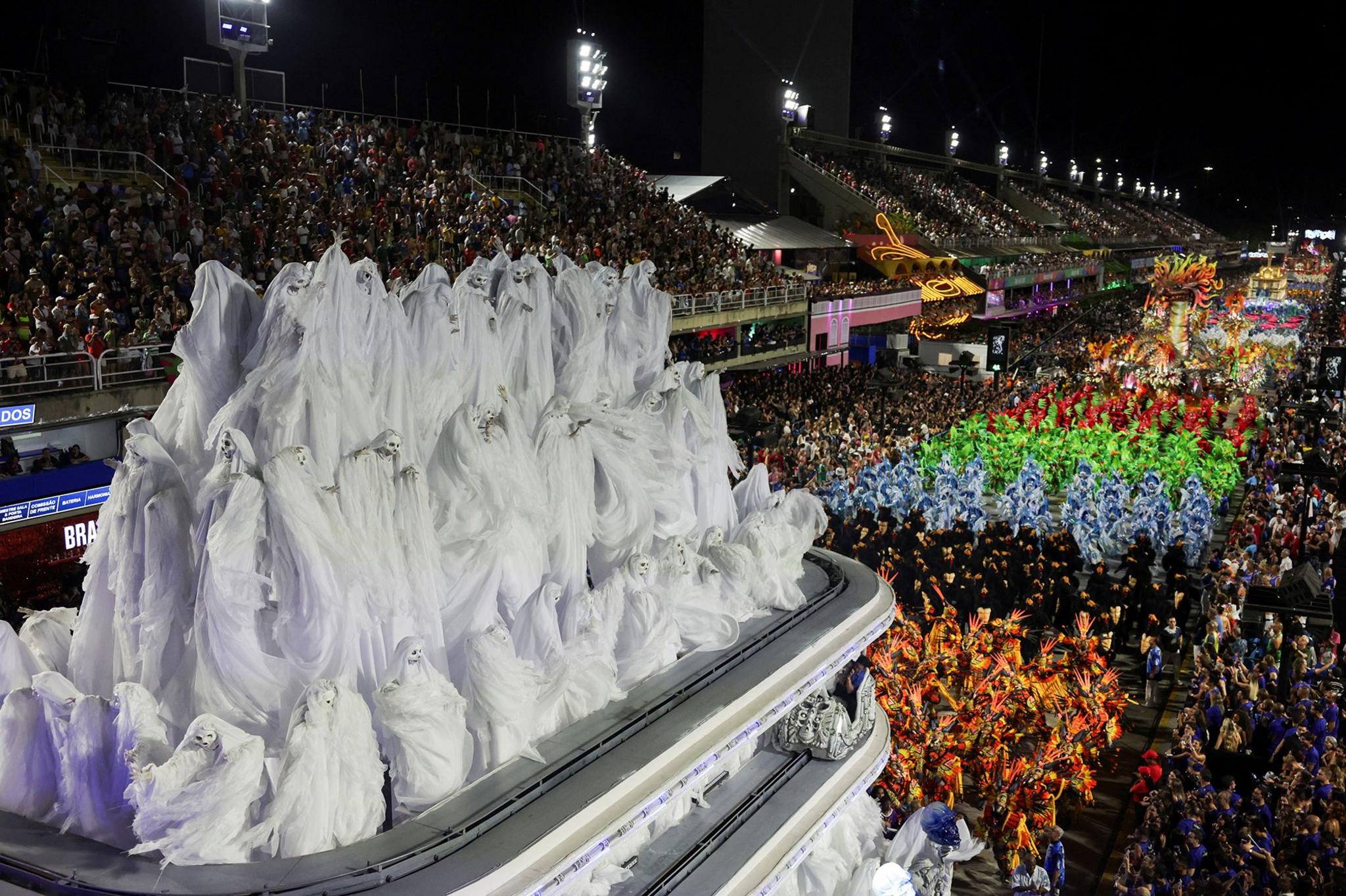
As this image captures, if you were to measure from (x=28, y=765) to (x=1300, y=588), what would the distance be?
1232 centimetres

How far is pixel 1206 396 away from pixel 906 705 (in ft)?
69.2

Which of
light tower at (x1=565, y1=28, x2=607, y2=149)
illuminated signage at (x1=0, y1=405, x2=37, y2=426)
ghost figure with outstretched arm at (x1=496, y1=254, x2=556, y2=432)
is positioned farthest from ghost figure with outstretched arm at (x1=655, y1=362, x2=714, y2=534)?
light tower at (x1=565, y1=28, x2=607, y2=149)

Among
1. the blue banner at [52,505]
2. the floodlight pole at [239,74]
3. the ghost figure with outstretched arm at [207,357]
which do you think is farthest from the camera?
the floodlight pole at [239,74]

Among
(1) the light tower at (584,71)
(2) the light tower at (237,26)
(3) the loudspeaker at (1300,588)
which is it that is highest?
(1) the light tower at (584,71)

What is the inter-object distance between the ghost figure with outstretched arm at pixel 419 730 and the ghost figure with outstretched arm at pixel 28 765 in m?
1.69

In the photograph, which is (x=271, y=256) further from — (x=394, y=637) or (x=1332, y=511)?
(x=1332, y=511)

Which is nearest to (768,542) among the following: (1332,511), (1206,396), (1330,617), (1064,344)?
(1330,617)

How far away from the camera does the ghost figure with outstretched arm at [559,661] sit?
23.2 feet

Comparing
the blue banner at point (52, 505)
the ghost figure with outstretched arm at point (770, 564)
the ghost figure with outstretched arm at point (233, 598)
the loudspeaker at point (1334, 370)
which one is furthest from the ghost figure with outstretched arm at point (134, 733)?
the loudspeaker at point (1334, 370)

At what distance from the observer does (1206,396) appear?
2903cm

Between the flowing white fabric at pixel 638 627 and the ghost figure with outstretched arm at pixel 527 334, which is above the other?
the ghost figure with outstretched arm at pixel 527 334

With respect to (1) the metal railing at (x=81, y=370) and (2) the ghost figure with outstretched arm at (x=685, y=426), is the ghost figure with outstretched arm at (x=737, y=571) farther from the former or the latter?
(1) the metal railing at (x=81, y=370)

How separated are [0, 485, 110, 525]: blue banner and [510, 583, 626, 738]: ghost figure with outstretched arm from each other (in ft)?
24.2

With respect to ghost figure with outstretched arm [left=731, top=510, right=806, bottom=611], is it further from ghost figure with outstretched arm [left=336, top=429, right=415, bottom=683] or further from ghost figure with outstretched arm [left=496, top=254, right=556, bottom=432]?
ghost figure with outstretched arm [left=336, top=429, right=415, bottom=683]
